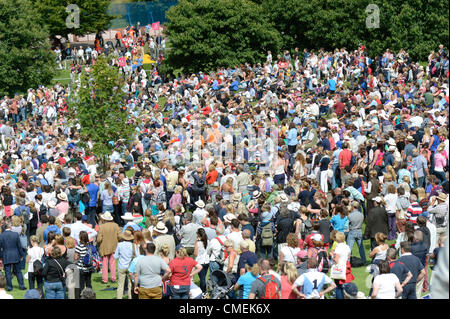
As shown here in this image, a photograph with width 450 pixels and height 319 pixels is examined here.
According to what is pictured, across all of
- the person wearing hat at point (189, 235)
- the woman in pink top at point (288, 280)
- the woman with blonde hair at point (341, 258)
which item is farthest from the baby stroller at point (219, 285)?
the woman with blonde hair at point (341, 258)

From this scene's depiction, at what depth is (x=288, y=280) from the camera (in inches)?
432

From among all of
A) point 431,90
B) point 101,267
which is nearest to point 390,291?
point 101,267

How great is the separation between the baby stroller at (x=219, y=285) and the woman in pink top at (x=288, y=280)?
1664 mm

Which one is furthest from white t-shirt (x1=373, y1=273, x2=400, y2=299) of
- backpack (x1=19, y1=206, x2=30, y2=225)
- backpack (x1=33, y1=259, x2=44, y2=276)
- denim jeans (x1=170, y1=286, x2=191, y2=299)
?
backpack (x1=19, y1=206, x2=30, y2=225)

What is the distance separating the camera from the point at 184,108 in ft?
106

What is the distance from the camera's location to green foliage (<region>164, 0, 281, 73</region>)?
146 feet

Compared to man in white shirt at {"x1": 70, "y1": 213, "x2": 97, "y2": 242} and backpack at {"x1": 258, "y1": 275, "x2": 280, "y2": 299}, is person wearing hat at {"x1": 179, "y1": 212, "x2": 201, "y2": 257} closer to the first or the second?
man in white shirt at {"x1": 70, "y1": 213, "x2": 97, "y2": 242}

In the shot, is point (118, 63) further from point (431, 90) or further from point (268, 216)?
point (268, 216)

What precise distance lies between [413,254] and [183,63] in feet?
111

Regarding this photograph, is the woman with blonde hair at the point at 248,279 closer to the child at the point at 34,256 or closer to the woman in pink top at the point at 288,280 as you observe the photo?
the woman in pink top at the point at 288,280

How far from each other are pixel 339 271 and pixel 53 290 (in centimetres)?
465

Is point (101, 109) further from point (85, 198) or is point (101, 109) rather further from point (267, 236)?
point (267, 236)

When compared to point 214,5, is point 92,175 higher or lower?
lower

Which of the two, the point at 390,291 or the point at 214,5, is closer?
the point at 390,291
